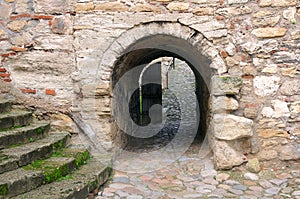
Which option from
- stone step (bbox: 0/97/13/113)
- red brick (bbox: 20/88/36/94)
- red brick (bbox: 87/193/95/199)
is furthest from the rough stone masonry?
red brick (bbox: 87/193/95/199)

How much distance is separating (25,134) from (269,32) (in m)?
3.18

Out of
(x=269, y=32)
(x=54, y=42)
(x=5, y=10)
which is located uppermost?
(x=5, y=10)

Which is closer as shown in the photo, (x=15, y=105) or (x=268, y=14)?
(x=268, y=14)

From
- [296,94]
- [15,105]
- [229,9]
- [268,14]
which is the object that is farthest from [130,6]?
[296,94]

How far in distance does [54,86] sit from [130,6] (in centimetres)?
145

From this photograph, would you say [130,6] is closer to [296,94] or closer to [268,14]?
[268,14]

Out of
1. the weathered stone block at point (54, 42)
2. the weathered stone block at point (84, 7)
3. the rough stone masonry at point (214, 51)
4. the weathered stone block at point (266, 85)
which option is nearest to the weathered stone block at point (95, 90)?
the rough stone masonry at point (214, 51)

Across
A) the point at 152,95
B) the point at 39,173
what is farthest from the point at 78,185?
the point at 152,95

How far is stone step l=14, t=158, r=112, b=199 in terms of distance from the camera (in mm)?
2893

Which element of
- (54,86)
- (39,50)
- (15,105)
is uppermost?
(39,50)

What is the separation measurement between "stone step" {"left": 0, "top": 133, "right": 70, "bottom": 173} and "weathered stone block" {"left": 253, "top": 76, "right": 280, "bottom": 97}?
2544 mm

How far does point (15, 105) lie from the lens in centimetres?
420

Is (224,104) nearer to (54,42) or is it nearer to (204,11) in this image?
(204,11)

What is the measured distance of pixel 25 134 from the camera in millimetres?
3611
